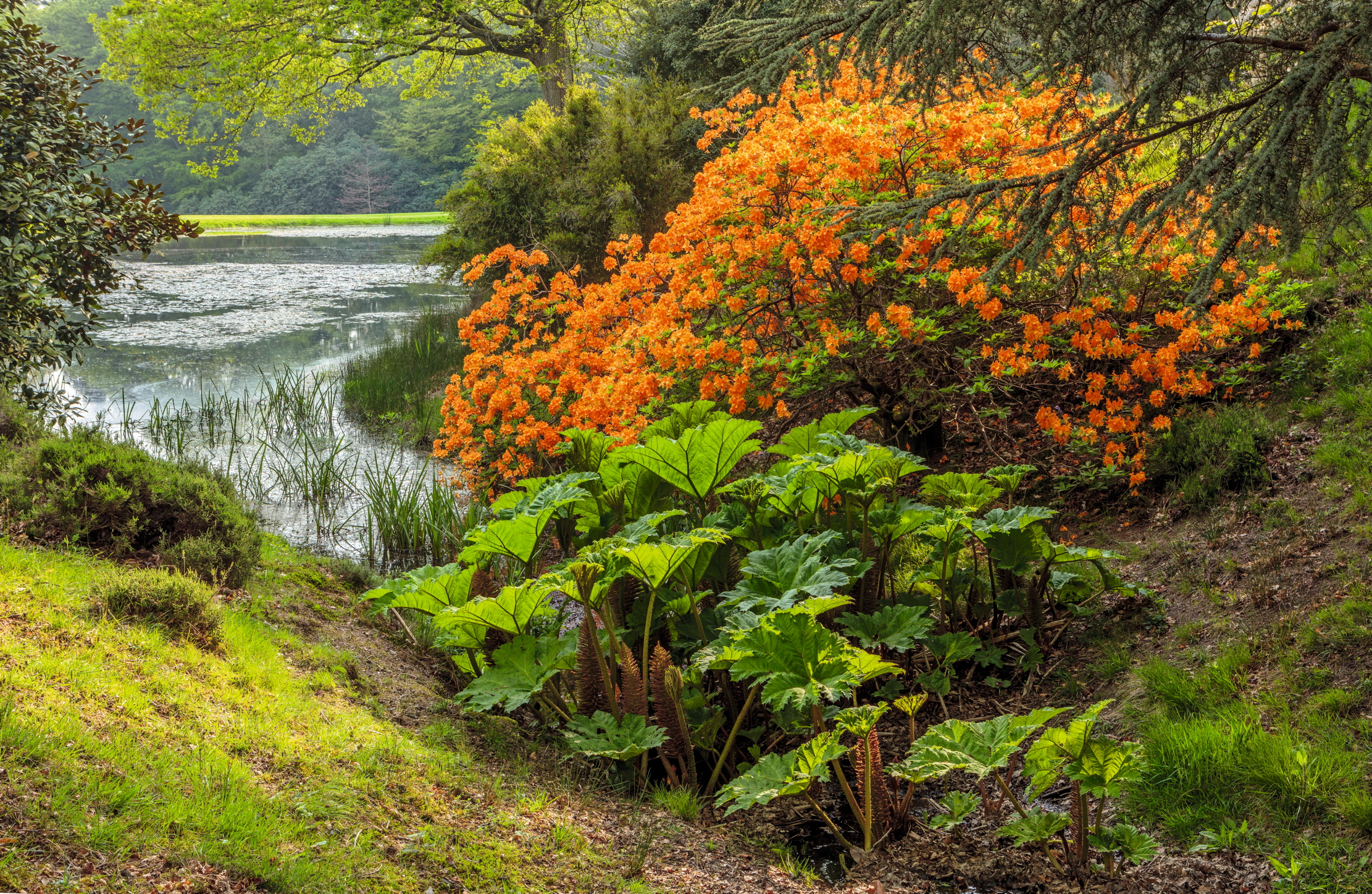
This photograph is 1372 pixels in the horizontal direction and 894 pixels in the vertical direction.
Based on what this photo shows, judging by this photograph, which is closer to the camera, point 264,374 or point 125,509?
point 125,509

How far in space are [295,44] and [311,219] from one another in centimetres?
3775

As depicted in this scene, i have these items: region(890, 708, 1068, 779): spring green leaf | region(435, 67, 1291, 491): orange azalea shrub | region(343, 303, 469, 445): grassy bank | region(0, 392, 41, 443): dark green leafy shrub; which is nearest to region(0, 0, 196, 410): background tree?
region(0, 392, 41, 443): dark green leafy shrub

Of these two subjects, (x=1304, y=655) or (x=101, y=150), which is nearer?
(x=1304, y=655)

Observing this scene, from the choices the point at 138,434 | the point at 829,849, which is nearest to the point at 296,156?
the point at 138,434

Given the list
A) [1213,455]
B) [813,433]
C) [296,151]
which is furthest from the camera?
[296,151]

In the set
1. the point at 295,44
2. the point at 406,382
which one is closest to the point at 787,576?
the point at 406,382

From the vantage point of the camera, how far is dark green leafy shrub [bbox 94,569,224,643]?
325 centimetres

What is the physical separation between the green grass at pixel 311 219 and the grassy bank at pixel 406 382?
3097 cm

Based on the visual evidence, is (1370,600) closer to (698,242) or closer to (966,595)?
(966,595)

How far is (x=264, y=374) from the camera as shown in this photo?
11.9m

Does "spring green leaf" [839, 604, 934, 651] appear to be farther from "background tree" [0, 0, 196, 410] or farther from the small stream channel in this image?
"background tree" [0, 0, 196, 410]

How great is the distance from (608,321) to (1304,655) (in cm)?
607

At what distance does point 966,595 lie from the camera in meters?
3.74

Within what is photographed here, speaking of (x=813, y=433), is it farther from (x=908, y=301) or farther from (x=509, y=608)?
(x=908, y=301)
